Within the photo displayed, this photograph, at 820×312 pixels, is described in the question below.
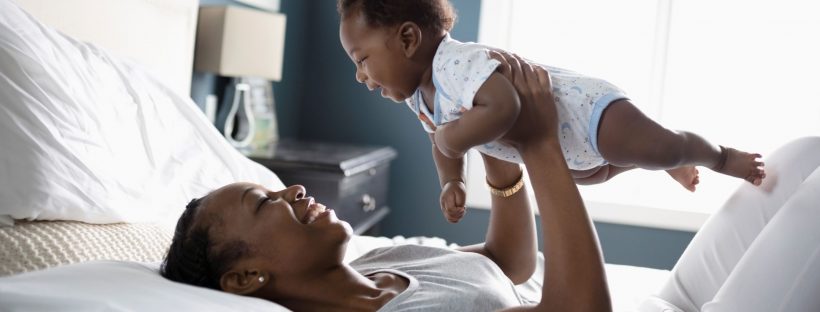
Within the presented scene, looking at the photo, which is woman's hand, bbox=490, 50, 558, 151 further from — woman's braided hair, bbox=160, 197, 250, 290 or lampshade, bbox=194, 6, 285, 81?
lampshade, bbox=194, 6, 285, 81

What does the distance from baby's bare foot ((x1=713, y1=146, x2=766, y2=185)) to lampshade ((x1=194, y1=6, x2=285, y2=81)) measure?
193cm

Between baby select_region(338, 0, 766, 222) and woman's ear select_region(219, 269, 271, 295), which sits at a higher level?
baby select_region(338, 0, 766, 222)

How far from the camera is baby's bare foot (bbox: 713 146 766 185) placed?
5.10 ft

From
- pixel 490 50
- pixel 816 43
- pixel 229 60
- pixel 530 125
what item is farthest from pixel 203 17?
pixel 816 43

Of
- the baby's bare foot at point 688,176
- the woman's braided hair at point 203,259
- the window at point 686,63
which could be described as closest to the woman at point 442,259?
the woman's braided hair at point 203,259

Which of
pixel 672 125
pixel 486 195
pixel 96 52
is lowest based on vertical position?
pixel 486 195

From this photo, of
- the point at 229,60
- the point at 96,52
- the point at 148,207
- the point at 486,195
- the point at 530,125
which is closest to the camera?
the point at 530,125

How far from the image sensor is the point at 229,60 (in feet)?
9.87

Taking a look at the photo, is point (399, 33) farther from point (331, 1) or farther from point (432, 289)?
point (331, 1)

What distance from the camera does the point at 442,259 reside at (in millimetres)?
1378

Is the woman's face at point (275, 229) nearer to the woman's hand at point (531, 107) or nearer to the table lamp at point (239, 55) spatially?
the woman's hand at point (531, 107)

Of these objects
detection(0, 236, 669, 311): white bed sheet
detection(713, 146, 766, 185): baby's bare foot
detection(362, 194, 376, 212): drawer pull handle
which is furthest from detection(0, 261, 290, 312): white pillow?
detection(362, 194, 376, 212): drawer pull handle

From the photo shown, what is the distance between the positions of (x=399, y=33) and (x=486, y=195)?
2.60 meters

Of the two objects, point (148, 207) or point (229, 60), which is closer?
point (148, 207)
